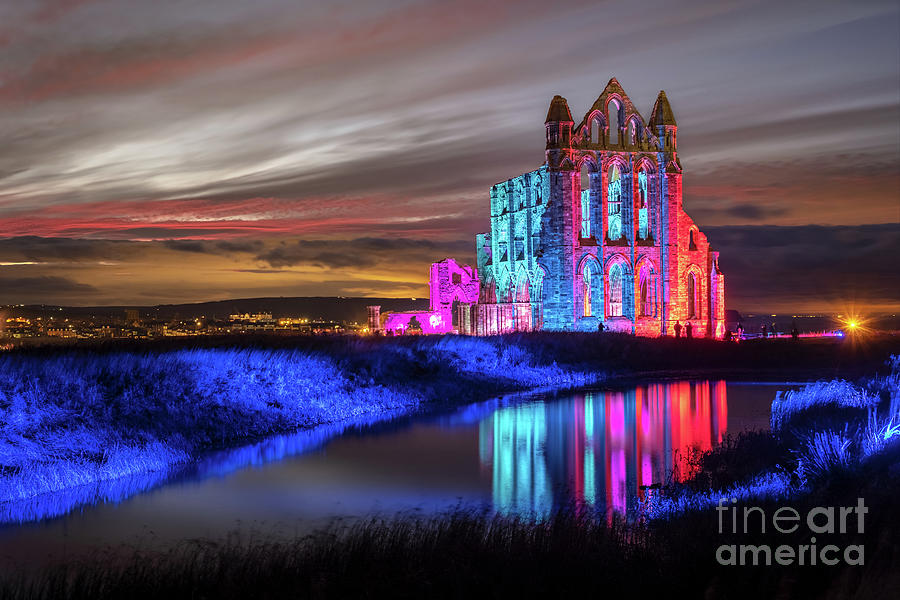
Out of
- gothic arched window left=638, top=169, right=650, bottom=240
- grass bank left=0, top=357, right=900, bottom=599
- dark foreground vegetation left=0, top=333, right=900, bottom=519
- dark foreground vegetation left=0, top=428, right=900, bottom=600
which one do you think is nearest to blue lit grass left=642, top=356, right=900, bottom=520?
grass bank left=0, top=357, right=900, bottom=599

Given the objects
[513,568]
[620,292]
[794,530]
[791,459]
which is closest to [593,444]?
[791,459]

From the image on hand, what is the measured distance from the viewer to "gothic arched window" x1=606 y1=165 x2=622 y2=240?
57.7m

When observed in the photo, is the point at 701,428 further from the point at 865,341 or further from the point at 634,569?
the point at 865,341

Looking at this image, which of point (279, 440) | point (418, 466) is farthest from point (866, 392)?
point (279, 440)

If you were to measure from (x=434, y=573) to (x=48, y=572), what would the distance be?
4.63m

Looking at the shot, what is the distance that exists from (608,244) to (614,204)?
4659 mm

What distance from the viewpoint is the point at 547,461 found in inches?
747

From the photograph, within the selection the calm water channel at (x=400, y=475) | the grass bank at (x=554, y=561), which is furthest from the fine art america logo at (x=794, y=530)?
the calm water channel at (x=400, y=475)

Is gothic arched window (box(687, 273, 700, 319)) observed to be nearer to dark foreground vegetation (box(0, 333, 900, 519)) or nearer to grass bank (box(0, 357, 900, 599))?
dark foreground vegetation (box(0, 333, 900, 519))

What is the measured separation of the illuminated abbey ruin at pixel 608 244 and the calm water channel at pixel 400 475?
1094 inches

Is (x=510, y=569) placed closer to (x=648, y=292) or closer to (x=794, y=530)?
(x=794, y=530)

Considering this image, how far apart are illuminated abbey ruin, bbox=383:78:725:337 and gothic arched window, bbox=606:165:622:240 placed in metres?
0.08

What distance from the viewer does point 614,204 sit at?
2351 inches

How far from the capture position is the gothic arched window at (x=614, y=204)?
5768 centimetres
